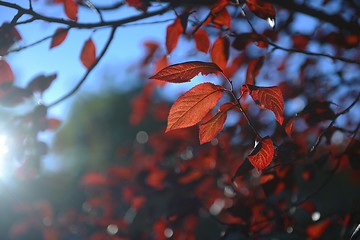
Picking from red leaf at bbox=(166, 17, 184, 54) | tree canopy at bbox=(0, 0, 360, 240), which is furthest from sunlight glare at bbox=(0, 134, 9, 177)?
red leaf at bbox=(166, 17, 184, 54)

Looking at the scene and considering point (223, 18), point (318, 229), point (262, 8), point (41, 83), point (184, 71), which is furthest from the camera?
point (318, 229)

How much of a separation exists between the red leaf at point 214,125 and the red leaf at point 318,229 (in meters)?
0.87

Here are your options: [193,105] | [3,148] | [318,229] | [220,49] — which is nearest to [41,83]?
[3,148]

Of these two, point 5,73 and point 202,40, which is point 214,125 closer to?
point 202,40

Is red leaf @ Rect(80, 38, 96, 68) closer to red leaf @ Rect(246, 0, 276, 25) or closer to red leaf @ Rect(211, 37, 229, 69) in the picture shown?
red leaf @ Rect(211, 37, 229, 69)

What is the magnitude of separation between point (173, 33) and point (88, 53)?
1.06 feet

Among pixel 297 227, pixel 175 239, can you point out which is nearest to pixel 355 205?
pixel 297 227

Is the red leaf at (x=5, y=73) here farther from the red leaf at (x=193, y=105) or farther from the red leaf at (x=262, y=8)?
the red leaf at (x=262, y=8)

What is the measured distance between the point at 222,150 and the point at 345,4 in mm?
1093

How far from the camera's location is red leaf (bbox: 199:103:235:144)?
101 centimetres

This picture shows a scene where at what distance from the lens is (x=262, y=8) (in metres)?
1.22

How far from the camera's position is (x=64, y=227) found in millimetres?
3518

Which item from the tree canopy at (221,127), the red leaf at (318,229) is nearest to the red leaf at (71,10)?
the tree canopy at (221,127)

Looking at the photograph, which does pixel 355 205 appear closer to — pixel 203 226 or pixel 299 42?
pixel 299 42
